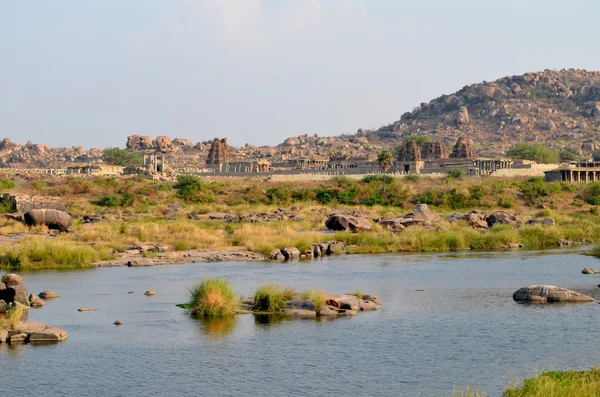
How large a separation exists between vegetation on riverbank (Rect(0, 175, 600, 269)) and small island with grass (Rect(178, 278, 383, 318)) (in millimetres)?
13302

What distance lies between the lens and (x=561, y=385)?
46.1ft

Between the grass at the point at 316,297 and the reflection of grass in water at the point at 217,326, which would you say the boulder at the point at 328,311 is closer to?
the grass at the point at 316,297

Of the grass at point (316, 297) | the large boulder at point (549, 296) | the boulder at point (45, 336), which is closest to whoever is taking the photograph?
the boulder at point (45, 336)

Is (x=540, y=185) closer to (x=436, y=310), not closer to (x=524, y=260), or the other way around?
(x=524, y=260)

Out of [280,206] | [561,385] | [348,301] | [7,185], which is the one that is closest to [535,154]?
[280,206]

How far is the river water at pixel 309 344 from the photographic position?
16438 millimetres

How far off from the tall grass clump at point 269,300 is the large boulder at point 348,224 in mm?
24701

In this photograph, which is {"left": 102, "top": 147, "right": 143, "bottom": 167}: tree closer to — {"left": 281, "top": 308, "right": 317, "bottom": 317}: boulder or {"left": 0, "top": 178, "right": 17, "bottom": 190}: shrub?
{"left": 0, "top": 178, "right": 17, "bottom": 190}: shrub

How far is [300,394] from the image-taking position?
1565cm

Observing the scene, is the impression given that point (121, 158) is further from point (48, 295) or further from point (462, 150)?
point (48, 295)

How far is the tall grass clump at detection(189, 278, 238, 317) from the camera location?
23438mm

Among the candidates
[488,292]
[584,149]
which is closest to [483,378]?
[488,292]

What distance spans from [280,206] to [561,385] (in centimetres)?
5608

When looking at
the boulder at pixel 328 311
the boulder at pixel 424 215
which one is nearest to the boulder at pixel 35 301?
the boulder at pixel 328 311
